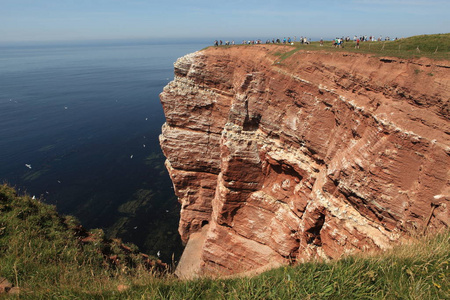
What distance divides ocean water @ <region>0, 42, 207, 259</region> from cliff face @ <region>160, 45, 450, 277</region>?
9.97 metres

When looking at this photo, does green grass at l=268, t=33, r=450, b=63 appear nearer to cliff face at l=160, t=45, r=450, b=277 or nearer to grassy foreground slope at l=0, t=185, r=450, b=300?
cliff face at l=160, t=45, r=450, b=277

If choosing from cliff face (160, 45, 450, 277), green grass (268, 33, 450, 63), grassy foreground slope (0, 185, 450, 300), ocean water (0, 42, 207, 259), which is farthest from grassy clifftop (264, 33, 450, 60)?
ocean water (0, 42, 207, 259)

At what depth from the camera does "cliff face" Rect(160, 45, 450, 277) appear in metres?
11.6

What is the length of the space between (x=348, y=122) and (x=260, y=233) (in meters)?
12.0

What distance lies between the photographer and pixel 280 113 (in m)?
19.0

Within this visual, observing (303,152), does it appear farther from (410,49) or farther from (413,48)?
(413,48)

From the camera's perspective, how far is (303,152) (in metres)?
17.8

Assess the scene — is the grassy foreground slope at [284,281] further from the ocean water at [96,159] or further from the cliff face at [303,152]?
the ocean water at [96,159]

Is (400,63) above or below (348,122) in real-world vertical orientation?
above

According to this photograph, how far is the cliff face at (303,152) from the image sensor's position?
11602mm

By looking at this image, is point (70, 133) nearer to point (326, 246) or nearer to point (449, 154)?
point (326, 246)

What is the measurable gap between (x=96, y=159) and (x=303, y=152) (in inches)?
1787

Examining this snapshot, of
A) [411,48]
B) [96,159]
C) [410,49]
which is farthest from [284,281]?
[96,159]

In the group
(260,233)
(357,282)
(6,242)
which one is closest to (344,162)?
(357,282)
